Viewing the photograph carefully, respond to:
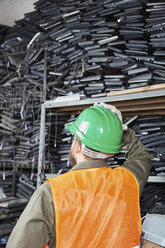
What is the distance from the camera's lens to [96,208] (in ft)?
4.71

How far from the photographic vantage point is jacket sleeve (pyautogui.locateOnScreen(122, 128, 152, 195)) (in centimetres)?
166

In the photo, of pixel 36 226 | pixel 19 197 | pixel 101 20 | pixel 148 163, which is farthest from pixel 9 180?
pixel 36 226

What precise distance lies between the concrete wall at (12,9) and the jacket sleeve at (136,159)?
13.4ft

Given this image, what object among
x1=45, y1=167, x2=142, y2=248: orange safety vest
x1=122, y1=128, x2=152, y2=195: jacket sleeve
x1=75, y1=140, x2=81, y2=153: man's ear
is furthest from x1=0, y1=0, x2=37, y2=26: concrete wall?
x1=45, y1=167, x2=142, y2=248: orange safety vest

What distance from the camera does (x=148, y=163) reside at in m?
1.80

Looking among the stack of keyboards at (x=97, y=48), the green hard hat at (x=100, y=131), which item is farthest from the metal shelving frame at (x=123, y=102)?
the green hard hat at (x=100, y=131)

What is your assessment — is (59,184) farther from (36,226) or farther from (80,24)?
(80,24)

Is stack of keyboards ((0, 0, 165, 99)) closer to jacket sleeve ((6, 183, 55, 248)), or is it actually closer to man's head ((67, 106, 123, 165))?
man's head ((67, 106, 123, 165))

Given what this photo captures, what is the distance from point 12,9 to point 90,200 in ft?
16.1

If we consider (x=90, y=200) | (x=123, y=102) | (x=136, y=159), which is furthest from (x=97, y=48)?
(x=90, y=200)

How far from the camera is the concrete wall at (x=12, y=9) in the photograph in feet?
17.4

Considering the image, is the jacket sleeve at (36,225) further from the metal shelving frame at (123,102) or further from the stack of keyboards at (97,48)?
the stack of keyboards at (97,48)

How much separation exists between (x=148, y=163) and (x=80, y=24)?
193 cm

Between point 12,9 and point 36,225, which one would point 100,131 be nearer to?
point 36,225
